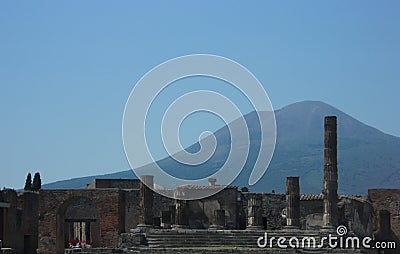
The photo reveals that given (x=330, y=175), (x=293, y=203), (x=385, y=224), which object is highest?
(x=330, y=175)

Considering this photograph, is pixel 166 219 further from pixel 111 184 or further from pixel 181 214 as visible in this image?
pixel 111 184

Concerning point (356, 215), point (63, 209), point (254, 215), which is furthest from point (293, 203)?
point (63, 209)

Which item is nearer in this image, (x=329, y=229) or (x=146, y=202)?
(x=329, y=229)

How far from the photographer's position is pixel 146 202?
38188 mm

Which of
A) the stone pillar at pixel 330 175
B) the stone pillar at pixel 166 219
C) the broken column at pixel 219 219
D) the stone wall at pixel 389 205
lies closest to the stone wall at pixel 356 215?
the stone wall at pixel 389 205

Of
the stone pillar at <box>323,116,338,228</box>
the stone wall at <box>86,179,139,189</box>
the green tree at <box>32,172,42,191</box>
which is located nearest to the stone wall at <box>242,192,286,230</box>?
the stone pillar at <box>323,116,338,228</box>

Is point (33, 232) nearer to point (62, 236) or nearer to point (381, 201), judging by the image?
point (62, 236)

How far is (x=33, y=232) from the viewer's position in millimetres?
47250

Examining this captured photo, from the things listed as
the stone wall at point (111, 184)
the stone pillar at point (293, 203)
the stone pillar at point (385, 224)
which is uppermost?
the stone wall at point (111, 184)

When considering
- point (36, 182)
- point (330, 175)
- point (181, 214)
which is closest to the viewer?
→ point (330, 175)

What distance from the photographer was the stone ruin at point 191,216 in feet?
115

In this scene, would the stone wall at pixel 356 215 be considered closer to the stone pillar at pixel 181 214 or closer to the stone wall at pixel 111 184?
the stone pillar at pixel 181 214

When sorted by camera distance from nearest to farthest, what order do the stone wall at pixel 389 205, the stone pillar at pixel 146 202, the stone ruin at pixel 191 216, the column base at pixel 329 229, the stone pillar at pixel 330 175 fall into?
1. the stone ruin at pixel 191 216
2. the column base at pixel 329 229
3. the stone pillar at pixel 146 202
4. the stone pillar at pixel 330 175
5. the stone wall at pixel 389 205

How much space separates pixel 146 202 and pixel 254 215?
484 centimetres
